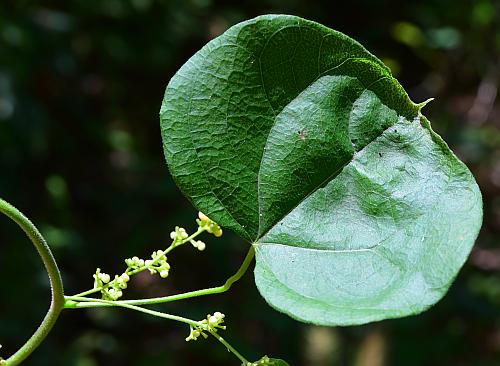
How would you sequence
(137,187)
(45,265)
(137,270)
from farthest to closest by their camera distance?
(137,187)
(137,270)
(45,265)

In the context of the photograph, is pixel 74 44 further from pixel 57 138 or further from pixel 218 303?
pixel 218 303

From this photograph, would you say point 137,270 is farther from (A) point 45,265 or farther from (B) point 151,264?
(A) point 45,265

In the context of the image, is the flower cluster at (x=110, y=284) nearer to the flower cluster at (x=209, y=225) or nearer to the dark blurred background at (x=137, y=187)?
the flower cluster at (x=209, y=225)

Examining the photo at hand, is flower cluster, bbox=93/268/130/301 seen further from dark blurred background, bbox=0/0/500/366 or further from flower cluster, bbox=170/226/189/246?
dark blurred background, bbox=0/0/500/366

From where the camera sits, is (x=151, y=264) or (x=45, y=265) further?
(x=151, y=264)

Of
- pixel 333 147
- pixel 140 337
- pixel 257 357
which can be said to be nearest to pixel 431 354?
pixel 257 357

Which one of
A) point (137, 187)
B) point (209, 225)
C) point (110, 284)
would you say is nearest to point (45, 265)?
point (110, 284)

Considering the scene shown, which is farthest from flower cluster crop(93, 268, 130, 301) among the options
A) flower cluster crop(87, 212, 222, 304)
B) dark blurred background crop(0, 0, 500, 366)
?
dark blurred background crop(0, 0, 500, 366)
